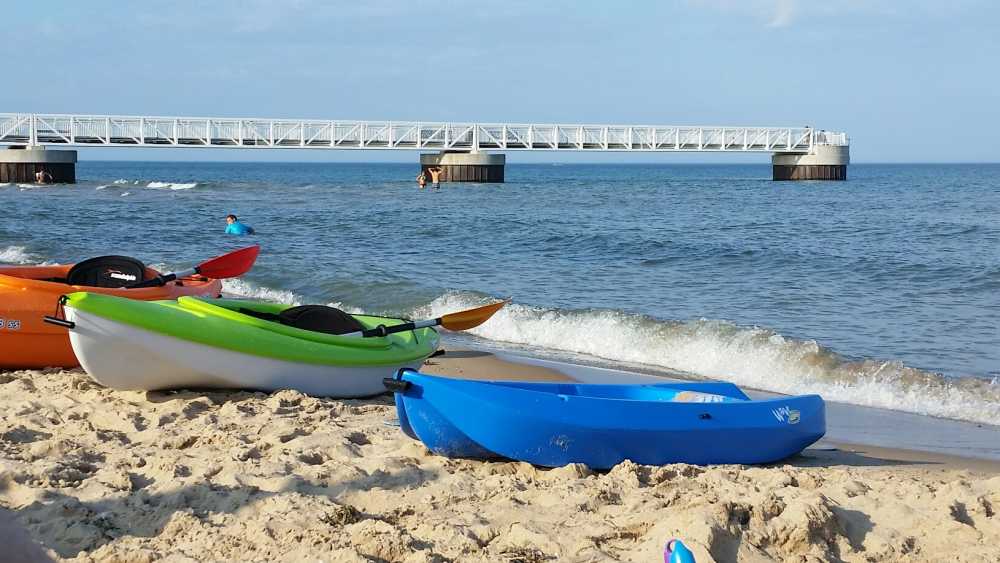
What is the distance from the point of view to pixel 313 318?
788 cm

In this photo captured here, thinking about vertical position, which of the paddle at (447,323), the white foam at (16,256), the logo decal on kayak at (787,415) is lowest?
the white foam at (16,256)

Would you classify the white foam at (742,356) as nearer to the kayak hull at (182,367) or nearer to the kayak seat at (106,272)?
the kayak hull at (182,367)

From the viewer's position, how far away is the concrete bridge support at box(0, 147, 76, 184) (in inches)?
1737

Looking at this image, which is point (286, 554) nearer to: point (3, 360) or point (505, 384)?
point (505, 384)

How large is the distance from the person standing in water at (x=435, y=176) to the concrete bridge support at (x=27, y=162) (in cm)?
1523

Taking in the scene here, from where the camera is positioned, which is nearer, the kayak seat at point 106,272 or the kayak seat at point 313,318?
the kayak seat at point 313,318

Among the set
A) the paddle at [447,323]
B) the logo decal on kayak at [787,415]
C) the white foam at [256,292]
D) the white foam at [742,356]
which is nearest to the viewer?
the logo decal on kayak at [787,415]

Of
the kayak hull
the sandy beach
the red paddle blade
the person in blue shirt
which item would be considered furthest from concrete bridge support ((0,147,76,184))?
the sandy beach

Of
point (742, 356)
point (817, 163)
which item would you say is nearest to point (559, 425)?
point (742, 356)

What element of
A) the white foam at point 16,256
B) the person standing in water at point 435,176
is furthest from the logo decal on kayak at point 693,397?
the person standing in water at point 435,176

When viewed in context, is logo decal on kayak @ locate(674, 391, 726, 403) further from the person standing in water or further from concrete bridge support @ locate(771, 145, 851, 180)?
concrete bridge support @ locate(771, 145, 851, 180)

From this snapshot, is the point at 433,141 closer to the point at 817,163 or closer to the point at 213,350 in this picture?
the point at 817,163

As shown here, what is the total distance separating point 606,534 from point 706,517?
1.35ft

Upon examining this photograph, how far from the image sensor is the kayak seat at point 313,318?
7.83 meters
